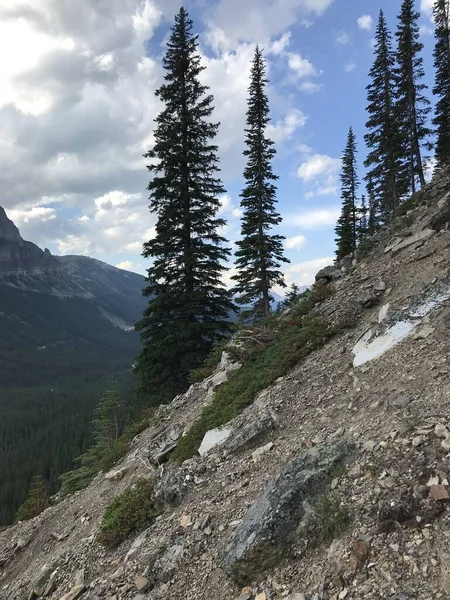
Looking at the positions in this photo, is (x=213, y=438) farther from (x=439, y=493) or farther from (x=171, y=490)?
(x=439, y=493)

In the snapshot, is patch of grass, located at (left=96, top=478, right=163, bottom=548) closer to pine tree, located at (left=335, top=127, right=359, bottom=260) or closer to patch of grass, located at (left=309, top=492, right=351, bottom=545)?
patch of grass, located at (left=309, top=492, right=351, bottom=545)

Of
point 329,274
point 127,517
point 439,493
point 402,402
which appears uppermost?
point 329,274

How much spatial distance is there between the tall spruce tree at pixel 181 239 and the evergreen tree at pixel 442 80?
19.8 m

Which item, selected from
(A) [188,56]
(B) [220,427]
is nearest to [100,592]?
(B) [220,427]

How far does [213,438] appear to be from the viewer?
8.66 metres

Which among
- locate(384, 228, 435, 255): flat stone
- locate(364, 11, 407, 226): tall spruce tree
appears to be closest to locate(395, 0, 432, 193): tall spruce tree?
locate(364, 11, 407, 226): tall spruce tree

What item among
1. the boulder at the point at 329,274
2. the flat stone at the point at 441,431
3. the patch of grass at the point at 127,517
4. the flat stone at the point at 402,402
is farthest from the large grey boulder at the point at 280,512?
the boulder at the point at 329,274

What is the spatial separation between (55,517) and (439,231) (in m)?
14.8

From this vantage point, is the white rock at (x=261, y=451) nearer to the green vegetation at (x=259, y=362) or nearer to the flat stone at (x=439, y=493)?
the green vegetation at (x=259, y=362)

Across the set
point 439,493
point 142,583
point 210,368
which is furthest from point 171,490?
point 210,368

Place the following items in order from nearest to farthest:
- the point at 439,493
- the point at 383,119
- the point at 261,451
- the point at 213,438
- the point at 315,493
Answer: the point at 439,493
the point at 315,493
the point at 261,451
the point at 213,438
the point at 383,119

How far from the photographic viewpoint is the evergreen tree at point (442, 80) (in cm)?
2806

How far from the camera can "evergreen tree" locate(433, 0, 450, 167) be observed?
2806 cm

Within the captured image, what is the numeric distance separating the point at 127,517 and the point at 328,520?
4.46 m
